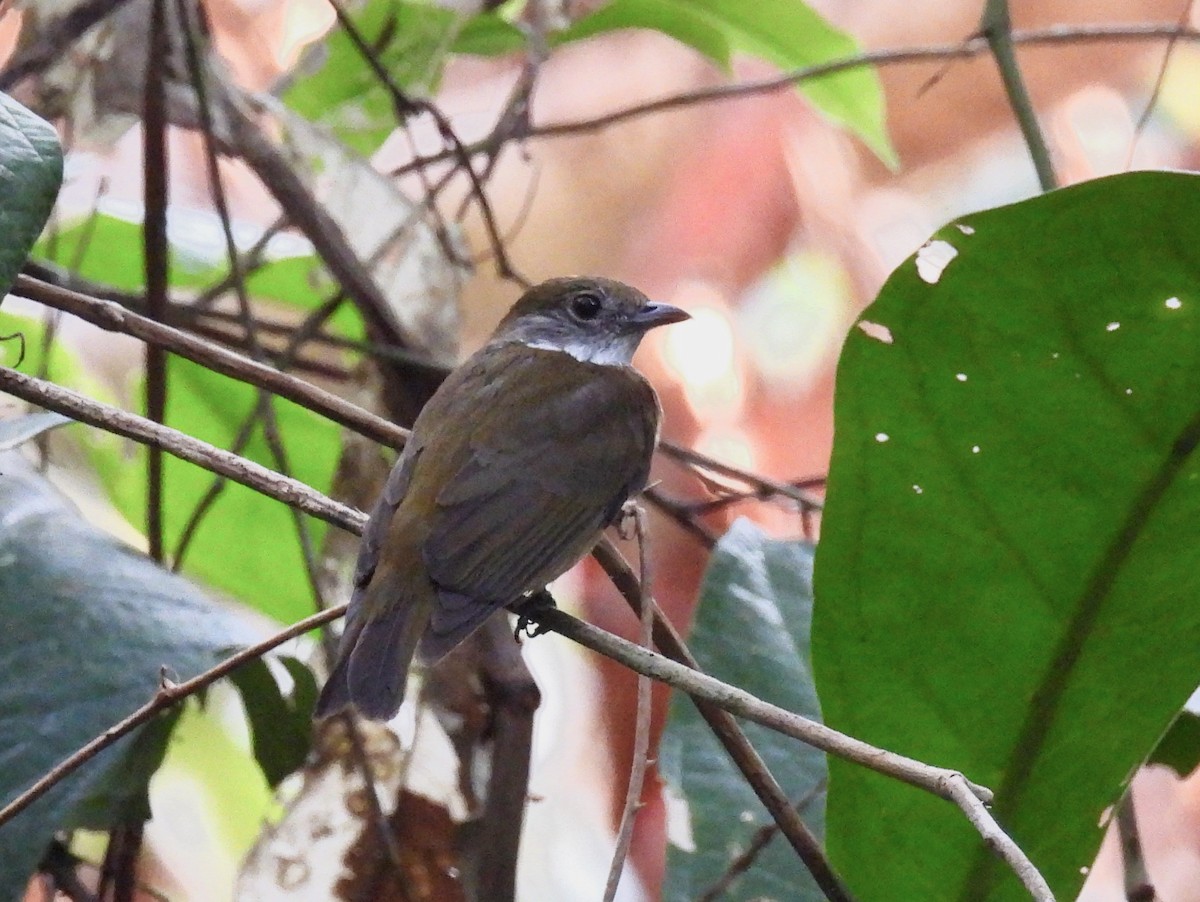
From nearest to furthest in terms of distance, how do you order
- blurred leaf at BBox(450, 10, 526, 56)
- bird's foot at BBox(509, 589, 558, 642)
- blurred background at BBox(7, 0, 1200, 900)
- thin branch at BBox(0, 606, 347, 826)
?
thin branch at BBox(0, 606, 347, 826), bird's foot at BBox(509, 589, 558, 642), blurred leaf at BBox(450, 10, 526, 56), blurred background at BBox(7, 0, 1200, 900)

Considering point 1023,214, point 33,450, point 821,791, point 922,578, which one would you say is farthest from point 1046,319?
point 33,450

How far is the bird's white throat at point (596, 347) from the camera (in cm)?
271

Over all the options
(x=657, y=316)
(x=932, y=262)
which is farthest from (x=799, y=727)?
(x=657, y=316)

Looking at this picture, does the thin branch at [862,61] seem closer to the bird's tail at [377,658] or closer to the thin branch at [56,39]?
the thin branch at [56,39]

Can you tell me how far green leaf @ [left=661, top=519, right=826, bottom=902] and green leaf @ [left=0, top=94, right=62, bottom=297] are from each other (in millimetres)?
1107

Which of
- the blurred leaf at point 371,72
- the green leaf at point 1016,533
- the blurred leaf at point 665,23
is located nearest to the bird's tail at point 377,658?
the green leaf at point 1016,533

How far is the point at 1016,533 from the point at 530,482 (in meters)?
0.85

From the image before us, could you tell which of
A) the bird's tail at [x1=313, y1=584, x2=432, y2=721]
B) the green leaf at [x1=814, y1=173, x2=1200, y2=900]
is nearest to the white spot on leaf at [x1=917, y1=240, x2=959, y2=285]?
the green leaf at [x1=814, y1=173, x2=1200, y2=900]

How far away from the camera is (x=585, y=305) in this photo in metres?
2.74

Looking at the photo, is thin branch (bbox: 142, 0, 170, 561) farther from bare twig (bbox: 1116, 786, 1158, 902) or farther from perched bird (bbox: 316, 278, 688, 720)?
bare twig (bbox: 1116, 786, 1158, 902)

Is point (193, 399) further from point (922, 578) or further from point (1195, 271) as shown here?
point (1195, 271)

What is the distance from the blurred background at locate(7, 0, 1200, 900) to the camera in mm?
4621

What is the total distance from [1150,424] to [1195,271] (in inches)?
6.7

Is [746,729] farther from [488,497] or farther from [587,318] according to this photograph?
[587,318]
